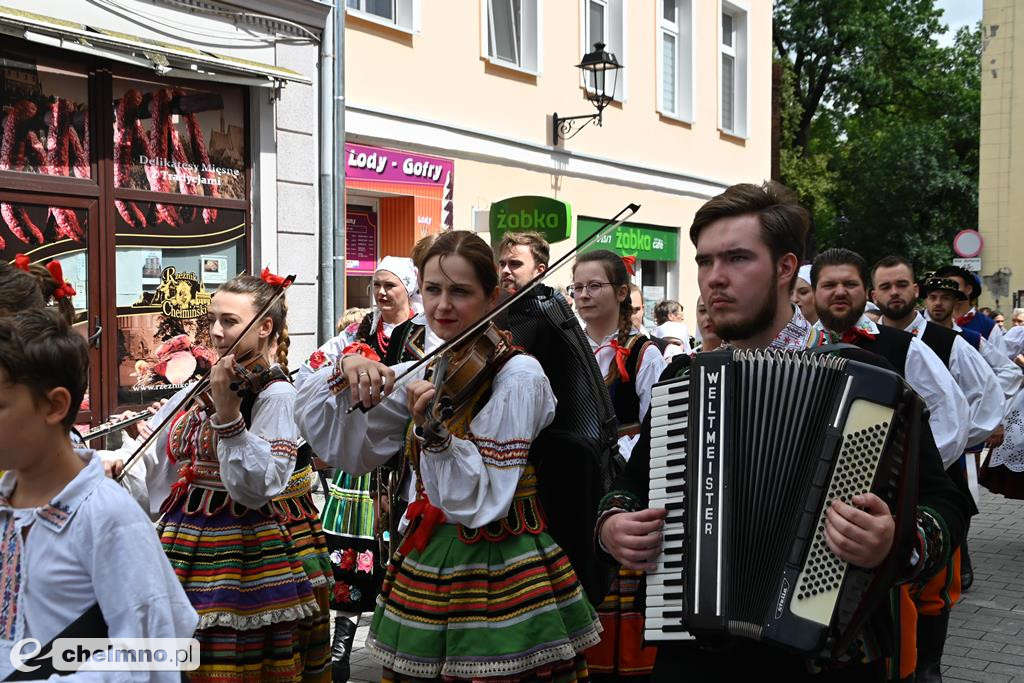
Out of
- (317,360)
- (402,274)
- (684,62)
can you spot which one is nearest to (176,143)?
(402,274)

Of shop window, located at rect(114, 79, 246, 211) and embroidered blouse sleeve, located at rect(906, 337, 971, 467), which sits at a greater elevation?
shop window, located at rect(114, 79, 246, 211)

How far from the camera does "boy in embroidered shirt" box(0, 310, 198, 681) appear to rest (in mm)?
2207

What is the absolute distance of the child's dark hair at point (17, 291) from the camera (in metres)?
3.17

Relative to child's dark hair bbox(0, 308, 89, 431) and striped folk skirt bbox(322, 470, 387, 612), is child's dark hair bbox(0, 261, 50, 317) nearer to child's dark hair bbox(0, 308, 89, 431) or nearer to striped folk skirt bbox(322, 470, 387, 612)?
child's dark hair bbox(0, 308, 89, 431)

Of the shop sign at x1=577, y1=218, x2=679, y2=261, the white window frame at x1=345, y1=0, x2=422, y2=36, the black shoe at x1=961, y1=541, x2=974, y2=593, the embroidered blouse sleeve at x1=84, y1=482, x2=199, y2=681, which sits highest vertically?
the white window frame at x1=345, y1=0, x2=422, y2=36

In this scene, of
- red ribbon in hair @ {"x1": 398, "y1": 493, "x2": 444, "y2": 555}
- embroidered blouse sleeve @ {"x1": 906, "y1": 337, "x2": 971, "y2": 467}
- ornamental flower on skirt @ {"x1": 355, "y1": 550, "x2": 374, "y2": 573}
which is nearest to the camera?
red ribbon in hair @ {"x1": 398, "y1": 493, "x2": 444, "y2": 555}

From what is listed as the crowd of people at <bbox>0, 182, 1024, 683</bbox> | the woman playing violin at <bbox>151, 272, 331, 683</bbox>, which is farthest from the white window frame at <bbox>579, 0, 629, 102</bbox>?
the woman playing violin at <bbox>151, 272, 331, 683</bbox>

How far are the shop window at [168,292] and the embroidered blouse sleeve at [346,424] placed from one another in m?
5.63

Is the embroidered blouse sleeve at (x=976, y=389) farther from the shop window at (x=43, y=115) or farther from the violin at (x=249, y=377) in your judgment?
the shop window at (x=43, y=115)

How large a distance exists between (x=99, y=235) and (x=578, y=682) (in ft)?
21.2

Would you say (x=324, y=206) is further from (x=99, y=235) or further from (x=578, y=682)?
(x=578, y=682)

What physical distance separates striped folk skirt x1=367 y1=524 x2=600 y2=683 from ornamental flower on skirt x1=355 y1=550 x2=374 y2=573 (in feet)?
7.52

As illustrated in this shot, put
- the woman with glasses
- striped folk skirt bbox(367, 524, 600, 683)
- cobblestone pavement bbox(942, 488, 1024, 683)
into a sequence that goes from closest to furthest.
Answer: striped folk skirt bbox(367, 524, 600, 683) < the woman with glasses < cobblestone pavement bbox(942, 488, 1024, 683)

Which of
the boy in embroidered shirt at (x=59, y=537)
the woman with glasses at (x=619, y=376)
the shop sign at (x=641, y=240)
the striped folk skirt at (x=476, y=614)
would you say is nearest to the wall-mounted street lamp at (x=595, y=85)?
the shop sign at (x=641, y=240)
